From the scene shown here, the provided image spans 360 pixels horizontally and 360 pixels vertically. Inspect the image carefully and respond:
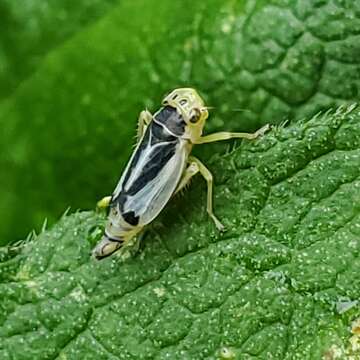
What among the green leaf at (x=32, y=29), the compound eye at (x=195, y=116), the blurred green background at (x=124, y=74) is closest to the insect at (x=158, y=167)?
the compound eye at (x=195, y=116)

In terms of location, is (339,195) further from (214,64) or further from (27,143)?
(27,143)

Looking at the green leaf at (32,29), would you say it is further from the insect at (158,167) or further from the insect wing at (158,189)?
the insect wing at (158,189)

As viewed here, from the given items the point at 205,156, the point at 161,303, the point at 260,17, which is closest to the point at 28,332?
the point at 161,303

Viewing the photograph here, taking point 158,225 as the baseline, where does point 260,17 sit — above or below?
above

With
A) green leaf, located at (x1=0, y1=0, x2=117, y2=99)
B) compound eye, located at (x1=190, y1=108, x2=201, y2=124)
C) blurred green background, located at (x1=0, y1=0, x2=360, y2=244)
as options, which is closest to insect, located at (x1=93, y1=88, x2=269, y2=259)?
compound eye, located at (x1=190, y1=108, x2=201, y2=124)

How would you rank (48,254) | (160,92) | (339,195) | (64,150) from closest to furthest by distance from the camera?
(339,195) → (48,254) → (160,92) → (64,150)

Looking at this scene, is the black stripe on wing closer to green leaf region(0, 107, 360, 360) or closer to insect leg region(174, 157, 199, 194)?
insect leg region(174, 157, 199, 194)

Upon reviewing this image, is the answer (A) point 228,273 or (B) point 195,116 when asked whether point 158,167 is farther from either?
(A) point 228,273
